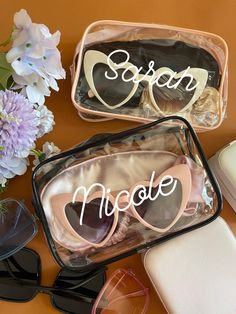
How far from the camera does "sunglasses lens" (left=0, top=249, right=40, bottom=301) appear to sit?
26.5 inches

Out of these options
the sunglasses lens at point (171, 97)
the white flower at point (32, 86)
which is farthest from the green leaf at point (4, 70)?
the sunglasses lens at point (171, 97)

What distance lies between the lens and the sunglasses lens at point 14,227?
655 mm

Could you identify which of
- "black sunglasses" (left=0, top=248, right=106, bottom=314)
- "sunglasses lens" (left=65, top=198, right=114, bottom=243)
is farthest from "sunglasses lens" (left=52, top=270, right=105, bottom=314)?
"sunglasses lens" (left=65, top=198, right=114, bottom=243)

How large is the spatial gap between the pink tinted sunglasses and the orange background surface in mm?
94

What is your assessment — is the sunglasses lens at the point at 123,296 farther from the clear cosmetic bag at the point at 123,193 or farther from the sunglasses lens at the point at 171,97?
the sunglasses lens at the point at 171,97

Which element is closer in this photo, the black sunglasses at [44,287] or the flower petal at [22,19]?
the flower petal at [22,19]

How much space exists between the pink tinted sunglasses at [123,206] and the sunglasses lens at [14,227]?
0.07m

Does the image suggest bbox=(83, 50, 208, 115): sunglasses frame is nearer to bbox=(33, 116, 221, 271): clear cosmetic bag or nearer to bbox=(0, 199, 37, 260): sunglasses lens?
bbox=(33, 116, 221, 271): clear cosmetic bag

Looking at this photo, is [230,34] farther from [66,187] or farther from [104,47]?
[66,187]

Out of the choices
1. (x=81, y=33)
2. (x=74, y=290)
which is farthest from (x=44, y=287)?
(x=81, y=33)

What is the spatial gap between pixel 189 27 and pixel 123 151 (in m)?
0.25

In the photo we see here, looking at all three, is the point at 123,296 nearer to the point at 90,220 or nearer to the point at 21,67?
the point at 90,220

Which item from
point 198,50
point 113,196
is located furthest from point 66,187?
point 198,50

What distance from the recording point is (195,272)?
65 centimetres
